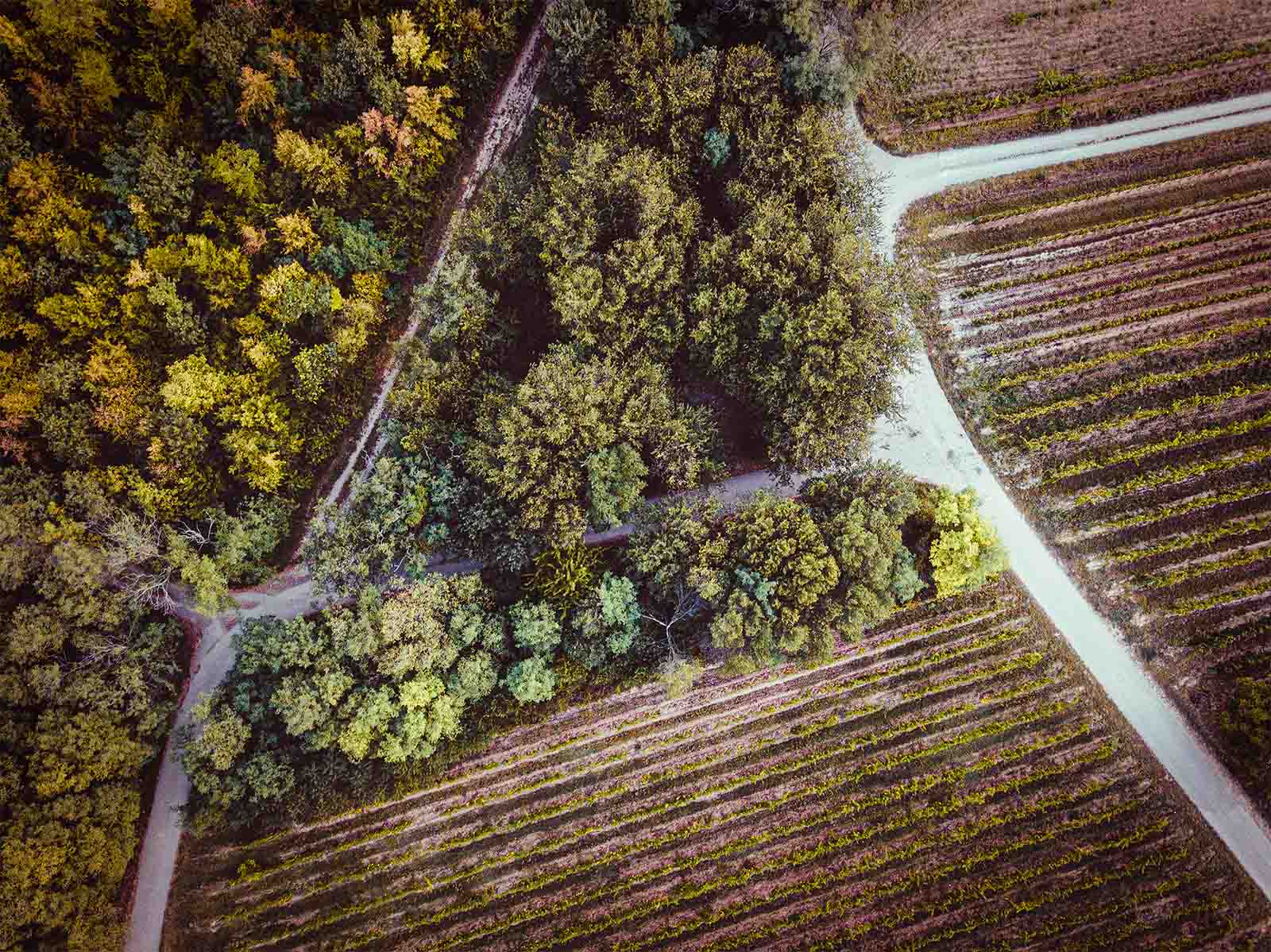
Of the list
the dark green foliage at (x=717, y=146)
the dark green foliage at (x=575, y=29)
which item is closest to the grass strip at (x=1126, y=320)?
the dark green foliage at (x=717, y=146)

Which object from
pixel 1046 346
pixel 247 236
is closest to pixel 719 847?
pixel 1046 346

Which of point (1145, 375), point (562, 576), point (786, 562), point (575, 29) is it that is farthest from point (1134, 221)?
point (562, 576)

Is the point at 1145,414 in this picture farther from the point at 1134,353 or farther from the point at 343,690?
the point at 343,690

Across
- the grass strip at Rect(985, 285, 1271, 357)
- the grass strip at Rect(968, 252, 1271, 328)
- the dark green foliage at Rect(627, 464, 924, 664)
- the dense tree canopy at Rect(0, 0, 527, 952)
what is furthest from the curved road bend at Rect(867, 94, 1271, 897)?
the dense tree canopy at Rect(0, 0, 527, 952)

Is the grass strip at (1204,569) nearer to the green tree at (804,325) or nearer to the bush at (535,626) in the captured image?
the green tree at (804,325)

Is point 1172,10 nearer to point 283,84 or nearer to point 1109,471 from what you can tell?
point 1109,471
